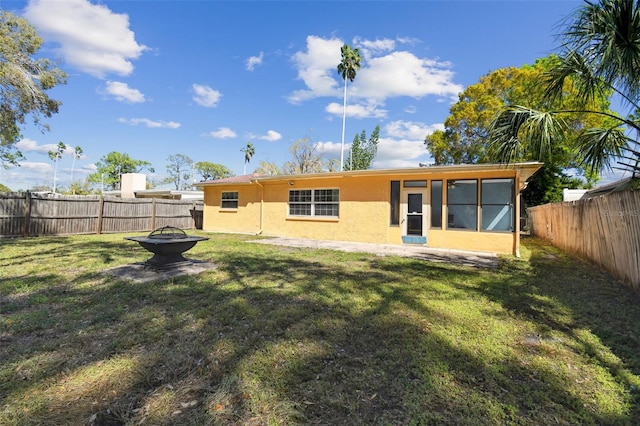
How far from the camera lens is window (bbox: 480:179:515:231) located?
941 cm

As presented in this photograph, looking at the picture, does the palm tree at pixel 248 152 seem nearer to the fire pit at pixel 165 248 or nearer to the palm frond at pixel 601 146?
the fire pit at pixel 165 248

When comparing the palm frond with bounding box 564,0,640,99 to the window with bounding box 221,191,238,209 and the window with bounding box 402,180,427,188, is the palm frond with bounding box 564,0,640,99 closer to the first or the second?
the window with bounding box 402,180,427,188

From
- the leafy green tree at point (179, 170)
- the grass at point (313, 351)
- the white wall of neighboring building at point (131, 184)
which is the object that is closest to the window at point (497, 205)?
the grass at point (313, 351)

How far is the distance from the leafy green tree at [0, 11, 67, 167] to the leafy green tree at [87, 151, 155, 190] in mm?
47813

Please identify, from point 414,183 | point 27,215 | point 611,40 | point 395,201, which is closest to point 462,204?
point 414,183

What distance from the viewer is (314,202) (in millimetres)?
12859

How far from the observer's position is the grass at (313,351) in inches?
83.7

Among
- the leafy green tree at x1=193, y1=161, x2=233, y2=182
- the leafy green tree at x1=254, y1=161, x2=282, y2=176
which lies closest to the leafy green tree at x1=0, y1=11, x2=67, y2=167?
the leafy green tree at x1=254, y1=161, x2=282, y2=176

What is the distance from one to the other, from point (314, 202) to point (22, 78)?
10887 mm

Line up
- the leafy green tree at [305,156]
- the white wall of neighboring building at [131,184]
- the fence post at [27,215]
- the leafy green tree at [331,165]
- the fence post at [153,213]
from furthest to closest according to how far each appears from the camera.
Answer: the leafy green tree at [331,165] → the leafy green tree at [305,156] → the white wall of neighboring building at [131,184] → the fence post at [153,213] → the fence post at [27,215]

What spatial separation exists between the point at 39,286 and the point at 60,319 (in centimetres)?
201

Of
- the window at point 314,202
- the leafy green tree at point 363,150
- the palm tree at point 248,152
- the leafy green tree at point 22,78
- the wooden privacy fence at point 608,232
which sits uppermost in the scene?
the palm tree at point 248,152

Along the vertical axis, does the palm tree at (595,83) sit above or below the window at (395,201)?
above

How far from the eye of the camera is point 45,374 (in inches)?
97.9
